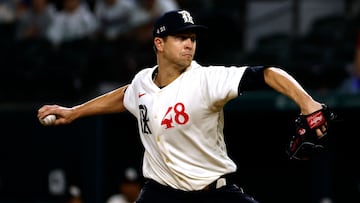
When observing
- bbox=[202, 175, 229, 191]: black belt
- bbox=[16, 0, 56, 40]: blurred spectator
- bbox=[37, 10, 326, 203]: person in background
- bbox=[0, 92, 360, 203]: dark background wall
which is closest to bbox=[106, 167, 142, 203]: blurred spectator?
bbox=[0, 92, 360, 203]: dark background wall

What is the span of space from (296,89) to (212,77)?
2.09ft

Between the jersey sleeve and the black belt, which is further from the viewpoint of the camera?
the black belt

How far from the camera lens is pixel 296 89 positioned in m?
5.07

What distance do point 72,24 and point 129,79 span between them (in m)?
1.72

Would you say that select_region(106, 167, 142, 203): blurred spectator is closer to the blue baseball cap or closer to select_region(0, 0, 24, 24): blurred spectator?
the blue baseball cap

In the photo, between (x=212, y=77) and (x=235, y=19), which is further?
A: (x=235, y=19)

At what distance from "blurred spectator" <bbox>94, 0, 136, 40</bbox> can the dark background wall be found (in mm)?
1317

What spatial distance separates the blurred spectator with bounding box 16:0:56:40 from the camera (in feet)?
39.9

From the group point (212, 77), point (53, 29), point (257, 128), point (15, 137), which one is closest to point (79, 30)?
point (53, 29)

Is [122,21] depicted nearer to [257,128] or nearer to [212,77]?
[257,128]

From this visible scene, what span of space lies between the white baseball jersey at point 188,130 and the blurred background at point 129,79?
134 inches

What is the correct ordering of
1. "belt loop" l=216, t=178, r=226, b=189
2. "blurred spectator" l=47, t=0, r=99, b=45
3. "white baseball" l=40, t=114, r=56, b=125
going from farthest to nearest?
"blurred spectator" l=47, t=0, r=99, b=45
"white baseball" l=40, t=114, r=56, b=125
"belt loop" l=216, t=178, r=226, b=189

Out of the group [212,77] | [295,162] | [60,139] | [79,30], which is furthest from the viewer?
[79,30]

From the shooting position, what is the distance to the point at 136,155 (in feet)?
34.9
